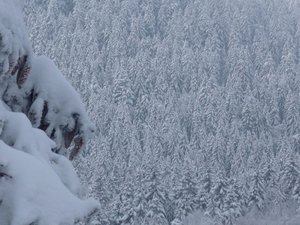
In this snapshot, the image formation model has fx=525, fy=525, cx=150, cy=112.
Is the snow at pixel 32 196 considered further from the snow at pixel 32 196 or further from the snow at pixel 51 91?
the snow at pixel 51 91

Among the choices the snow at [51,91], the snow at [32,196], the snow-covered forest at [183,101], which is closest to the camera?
the snow at [32,196]

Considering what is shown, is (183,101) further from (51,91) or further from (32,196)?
(32,196)

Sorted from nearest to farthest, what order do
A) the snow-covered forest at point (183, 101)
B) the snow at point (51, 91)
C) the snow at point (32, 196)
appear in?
the snow at point (32, 196), the snow at point (51, 91), the snow-covered forest at point (183, 101)

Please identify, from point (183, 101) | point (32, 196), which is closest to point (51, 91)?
point (32, 196)

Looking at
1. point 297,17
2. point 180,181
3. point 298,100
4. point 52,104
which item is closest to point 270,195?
point 180,181

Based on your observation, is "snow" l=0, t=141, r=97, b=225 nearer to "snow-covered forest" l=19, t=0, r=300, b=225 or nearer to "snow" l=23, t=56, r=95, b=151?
"snow" l=23, t=56, r=95, b=151

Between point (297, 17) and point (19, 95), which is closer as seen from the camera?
point (19, 95)

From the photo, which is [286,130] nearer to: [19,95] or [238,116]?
[238,116]

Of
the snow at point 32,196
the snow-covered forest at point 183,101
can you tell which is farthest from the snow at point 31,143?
the snow-covered forest at point 183,101

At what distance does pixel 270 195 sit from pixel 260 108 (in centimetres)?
2742

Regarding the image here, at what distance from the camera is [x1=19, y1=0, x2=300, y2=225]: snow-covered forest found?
56.8m

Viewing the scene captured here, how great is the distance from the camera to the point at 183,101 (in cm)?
8881

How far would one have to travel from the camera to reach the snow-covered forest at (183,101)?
56.8m

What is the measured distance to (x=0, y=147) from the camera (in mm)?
3582
